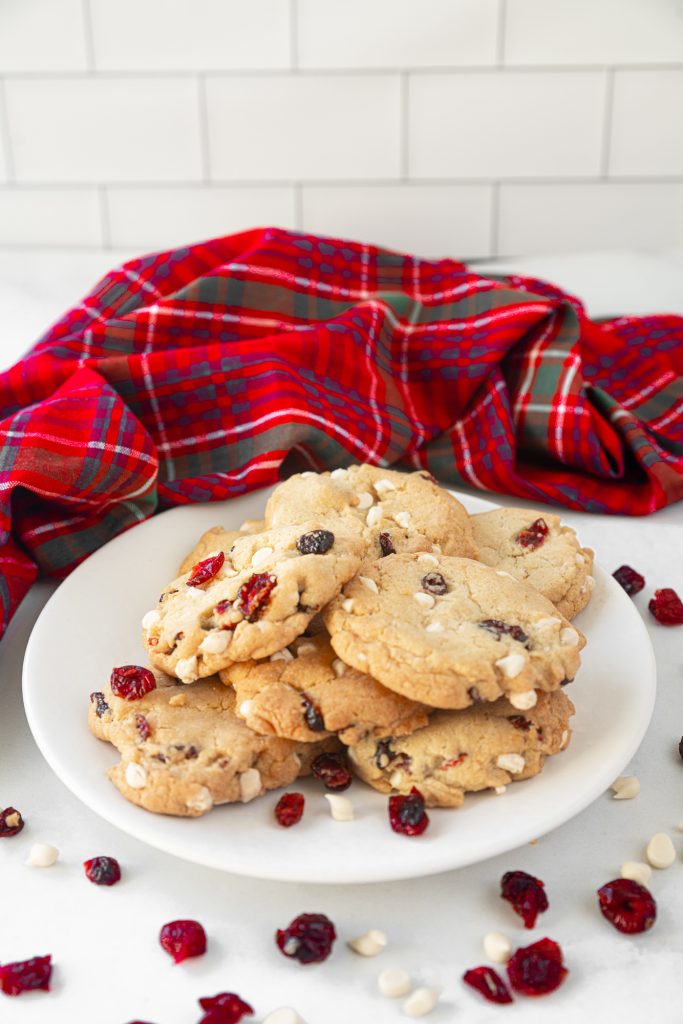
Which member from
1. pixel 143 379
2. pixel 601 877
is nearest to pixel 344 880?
pixel 601 877

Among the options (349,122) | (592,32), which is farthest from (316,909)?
(592,32)

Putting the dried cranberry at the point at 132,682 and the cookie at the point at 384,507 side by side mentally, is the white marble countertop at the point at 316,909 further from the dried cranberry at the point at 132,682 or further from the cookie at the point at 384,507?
the cookie at the point at 384,507

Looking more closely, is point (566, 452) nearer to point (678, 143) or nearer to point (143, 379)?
point (143, 379)

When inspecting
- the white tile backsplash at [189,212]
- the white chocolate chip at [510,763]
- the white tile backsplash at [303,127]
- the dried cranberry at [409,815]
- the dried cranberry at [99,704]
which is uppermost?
the white tile backsplash at [303,127]

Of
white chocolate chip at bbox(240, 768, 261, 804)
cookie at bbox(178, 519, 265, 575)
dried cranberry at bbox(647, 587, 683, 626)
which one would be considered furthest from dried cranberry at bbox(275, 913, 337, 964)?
dried cranberry at bbox(647, 587, 683, 626)

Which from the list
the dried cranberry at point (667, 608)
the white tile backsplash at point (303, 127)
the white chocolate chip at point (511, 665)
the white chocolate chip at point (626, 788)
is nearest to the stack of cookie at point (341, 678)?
the white chocolate chip at point (511, 665)

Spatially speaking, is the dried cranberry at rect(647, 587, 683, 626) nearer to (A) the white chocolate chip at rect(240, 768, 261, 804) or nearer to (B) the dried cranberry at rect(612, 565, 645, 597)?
(B) the dried cranberry at rect(612, 565, 645, 597)
